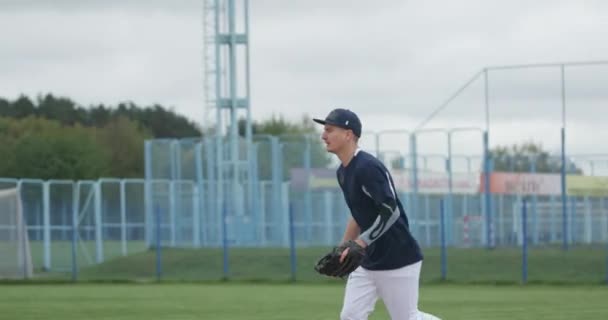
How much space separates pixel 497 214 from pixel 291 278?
14338 millimetres

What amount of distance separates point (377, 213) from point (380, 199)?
0.80ft

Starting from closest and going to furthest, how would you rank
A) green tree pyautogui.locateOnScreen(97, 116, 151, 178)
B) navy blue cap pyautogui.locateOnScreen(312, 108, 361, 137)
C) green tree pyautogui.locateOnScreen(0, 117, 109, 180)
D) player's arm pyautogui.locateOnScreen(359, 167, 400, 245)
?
player's arm pyautogui.locateOnScreen(359, 167, 400, 245) → navy blue cap pyautogui.locateOnScreen(312, 108, 361, 137) → green tree pyautogui.locateOnScreen(0, 117, 109, 180) → green tree pyautogui.locateOnScreen(97, 116, 151, 178)

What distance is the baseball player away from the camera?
11023 mm

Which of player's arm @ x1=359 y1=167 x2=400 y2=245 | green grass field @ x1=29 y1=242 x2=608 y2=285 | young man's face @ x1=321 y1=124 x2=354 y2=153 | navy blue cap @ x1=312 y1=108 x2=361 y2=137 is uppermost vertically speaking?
navy blue cap @ x1=312 y1=108 x2=361 y2=137

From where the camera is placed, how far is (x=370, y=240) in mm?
11008

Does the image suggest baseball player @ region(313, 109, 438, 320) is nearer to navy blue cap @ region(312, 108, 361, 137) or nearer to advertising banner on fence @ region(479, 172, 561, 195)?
navy blue cap @ region(312, 108, 361, 137)

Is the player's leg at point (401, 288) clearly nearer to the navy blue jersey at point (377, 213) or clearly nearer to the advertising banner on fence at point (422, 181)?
the navy blue jersey at point (377, 213)

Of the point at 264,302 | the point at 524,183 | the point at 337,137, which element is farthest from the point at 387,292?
the point at 524,183

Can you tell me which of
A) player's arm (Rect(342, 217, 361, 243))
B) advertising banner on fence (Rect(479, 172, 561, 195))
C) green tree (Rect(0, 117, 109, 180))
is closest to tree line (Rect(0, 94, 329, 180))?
green tree (Rect(0, 117, 109, 180))

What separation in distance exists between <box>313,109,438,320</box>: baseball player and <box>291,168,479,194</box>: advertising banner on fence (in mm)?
32669

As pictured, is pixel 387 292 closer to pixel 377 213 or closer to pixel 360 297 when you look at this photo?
pixel 360 297

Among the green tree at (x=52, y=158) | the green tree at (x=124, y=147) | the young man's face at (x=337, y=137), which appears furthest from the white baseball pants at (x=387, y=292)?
the green tree at (x=124, y=147)

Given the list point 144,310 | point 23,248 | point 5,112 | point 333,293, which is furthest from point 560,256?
point 5,112

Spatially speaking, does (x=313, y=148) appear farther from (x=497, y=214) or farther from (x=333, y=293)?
(x=333, y=293)
